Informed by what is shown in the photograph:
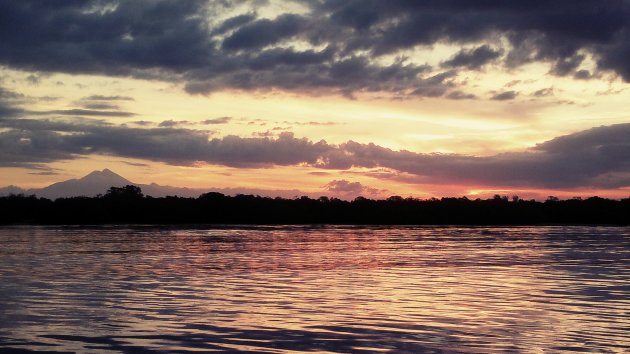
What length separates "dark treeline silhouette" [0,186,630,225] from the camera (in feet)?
563

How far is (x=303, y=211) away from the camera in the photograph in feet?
614

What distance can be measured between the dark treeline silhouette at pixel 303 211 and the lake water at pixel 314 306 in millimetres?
125547

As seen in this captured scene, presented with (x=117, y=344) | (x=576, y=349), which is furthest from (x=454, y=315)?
(x=117, y=344)

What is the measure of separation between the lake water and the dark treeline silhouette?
125547mm

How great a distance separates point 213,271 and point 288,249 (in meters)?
22.6

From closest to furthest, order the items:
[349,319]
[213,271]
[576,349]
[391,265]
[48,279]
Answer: [576,349] < [349,319] < [48,279] < [213,271] < [391,265]

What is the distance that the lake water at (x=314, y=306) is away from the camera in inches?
781

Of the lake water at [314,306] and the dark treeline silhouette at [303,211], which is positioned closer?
the lake water at [314,306]

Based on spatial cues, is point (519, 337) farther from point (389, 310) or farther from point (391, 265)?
point (391, 265)

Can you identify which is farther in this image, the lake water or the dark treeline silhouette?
the dark treeline silhouette

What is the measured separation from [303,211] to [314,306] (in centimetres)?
16053

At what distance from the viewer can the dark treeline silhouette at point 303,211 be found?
171625 millimetres

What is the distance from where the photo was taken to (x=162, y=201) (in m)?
192

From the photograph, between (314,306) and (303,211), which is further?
(303,211)
